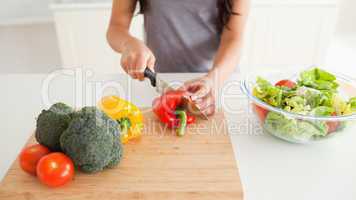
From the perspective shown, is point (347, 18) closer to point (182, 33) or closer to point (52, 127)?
point (182, 33)

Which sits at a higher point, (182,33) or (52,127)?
(182,33)

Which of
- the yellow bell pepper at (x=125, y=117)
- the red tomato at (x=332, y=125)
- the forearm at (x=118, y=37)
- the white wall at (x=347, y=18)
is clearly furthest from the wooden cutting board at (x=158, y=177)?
the white wall at (x=347, y=18)

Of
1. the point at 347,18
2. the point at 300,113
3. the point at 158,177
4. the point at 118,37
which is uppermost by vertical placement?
the point at 347,18

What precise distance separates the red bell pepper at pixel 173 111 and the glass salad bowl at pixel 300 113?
0.54 feet

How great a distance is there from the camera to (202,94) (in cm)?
86

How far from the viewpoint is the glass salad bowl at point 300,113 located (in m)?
0.73

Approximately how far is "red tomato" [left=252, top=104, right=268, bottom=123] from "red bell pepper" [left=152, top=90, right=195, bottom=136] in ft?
0.51

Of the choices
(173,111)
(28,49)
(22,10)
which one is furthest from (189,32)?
(28,49)

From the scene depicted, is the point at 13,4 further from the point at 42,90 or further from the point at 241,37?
the point at 241,37

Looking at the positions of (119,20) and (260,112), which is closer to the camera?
(260,112)

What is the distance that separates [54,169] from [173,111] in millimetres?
319

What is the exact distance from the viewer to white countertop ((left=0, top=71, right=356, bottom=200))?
67cm

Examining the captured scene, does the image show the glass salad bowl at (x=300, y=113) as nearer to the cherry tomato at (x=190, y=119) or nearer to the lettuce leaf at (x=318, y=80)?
the lettuce leaf at (x=318, y=80)

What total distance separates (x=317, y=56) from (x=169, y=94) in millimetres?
1539
